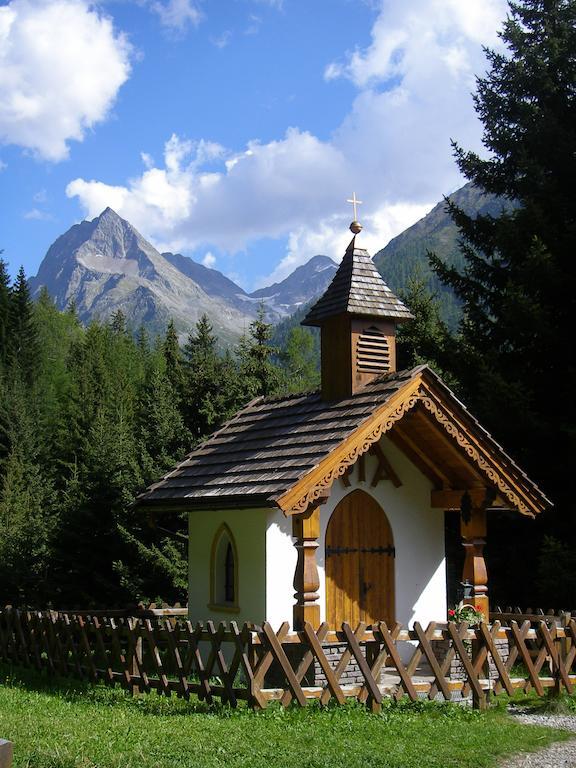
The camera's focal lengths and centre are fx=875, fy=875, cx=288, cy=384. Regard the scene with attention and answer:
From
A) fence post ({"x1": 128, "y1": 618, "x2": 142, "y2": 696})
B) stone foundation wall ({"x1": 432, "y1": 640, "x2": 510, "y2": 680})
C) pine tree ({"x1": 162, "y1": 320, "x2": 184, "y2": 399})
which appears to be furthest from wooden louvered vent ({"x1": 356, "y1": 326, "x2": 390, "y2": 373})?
pine tree ({"x1": 162, "y1": 320, "x2": 184, "y2": 399})

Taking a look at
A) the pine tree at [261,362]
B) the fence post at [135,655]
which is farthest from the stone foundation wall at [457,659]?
the pine tree at [261,362]

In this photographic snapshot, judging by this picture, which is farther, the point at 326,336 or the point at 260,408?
the point at 260,408

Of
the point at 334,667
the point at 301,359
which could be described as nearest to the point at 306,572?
the point at 334,667

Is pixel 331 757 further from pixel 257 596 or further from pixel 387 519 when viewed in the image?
pixel 387 519

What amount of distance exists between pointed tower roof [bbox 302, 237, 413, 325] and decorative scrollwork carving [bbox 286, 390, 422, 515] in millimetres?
2595

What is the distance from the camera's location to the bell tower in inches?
632

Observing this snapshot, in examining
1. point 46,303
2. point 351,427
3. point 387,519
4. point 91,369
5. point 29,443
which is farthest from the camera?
point 46,303

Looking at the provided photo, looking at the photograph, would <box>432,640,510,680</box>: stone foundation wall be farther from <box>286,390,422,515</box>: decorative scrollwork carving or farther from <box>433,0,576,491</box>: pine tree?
<box>433,0,576,491</box>: pine tree

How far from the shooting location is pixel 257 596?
48.4 ft

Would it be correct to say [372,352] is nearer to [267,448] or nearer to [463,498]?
[267,448]

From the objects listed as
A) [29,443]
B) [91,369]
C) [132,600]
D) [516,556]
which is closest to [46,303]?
[91,369]

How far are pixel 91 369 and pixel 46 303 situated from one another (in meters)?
21.7

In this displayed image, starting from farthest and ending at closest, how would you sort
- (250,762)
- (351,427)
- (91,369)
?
(91,369)
(351,427)
(250,762)

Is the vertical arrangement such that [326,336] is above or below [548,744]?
above
